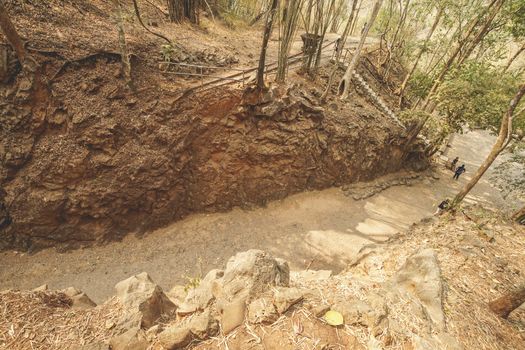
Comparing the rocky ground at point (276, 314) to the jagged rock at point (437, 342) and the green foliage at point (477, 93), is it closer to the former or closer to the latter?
the jagged rock at point (437, 342)

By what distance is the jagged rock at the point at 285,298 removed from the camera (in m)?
2.88

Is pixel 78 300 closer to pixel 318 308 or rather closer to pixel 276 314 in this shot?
pixel 276 314

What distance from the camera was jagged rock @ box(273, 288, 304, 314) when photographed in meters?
2.88

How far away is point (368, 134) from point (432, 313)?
10476mm

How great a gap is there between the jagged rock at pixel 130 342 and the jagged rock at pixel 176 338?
0.65 feet

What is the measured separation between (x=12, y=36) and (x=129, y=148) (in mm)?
3745

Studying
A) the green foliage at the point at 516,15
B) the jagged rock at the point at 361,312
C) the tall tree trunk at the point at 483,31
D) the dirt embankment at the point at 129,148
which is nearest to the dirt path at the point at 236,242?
the dirt embankment at the point at 129,148

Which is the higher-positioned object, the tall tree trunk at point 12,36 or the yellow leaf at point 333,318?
the tall tree trunk at point 12,36

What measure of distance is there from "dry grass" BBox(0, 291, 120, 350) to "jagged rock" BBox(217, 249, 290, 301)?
5.68 ft

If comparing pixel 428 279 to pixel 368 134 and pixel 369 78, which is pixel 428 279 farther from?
pixel 369 78

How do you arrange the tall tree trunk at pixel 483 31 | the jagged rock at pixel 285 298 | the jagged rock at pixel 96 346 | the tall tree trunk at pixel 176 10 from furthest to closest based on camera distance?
the tall tree trunk at pixel 176 10 < the tall tree trunk at pixel 483 31 < the jagged rock at pixel 96 346 < the jagged rock at pixel 285 298

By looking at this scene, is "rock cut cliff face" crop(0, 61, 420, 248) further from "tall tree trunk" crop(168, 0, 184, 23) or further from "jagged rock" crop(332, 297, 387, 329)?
"jagged rock" crop(332, 297, 387, 329)

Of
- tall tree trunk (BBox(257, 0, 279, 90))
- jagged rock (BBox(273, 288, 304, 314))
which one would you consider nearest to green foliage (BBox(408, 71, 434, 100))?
tall tree trunk (BBox(257, 0, 279, 90))

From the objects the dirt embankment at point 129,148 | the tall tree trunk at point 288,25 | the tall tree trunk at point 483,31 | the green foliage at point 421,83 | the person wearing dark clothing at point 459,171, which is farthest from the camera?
the person wearing dark clothing at point 459,171
